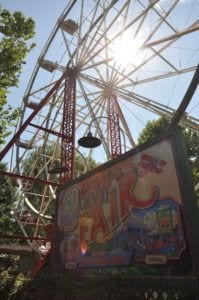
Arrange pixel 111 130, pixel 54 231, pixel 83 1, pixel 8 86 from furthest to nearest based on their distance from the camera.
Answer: pixel 111 130 → pixel 83 1 → pixel 8 86 → pixel 54 231

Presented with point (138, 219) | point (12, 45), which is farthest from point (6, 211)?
point (138, 219)

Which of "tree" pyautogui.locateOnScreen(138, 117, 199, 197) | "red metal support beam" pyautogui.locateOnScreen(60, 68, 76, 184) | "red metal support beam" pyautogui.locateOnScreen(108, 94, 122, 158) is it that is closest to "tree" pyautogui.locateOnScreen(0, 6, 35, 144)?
"red metal support beam" pyautogui.locateOnScreen(60, 68, 76, 184)

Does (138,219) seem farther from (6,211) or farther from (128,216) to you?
(6,211)

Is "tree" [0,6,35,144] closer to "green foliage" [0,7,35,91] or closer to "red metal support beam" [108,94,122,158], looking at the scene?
"green foliage" [0,7,35,91]

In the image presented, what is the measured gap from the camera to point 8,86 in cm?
1207

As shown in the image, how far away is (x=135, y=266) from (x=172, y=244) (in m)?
0.87

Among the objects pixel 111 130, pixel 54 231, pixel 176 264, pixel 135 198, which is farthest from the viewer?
pixel 111 130

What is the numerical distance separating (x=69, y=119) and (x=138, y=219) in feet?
42.8

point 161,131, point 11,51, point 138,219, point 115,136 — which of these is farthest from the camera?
point 161,131

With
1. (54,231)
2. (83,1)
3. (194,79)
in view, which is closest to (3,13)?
(83,1)

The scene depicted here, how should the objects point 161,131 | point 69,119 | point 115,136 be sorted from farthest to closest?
1. point 161,131
2. point 115,136
3. point 69,119

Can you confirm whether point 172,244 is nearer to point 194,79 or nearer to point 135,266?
point 135,266

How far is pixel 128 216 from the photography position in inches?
237

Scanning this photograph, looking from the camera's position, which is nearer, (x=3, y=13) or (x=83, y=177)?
(x=83, y=177)
